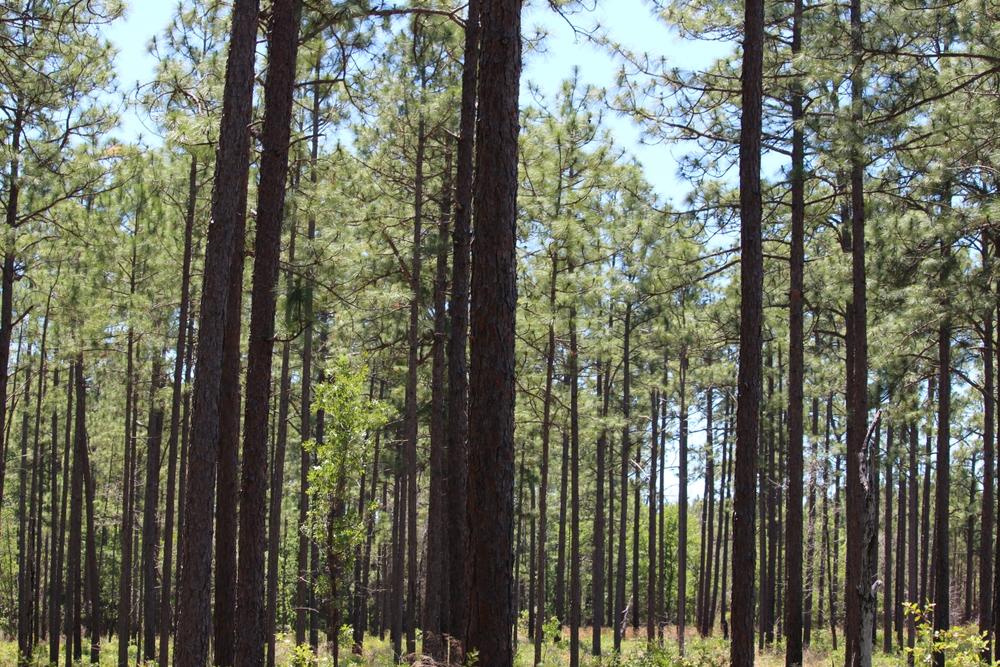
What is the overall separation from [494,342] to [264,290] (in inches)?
154

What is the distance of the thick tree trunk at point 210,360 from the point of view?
7.55 m

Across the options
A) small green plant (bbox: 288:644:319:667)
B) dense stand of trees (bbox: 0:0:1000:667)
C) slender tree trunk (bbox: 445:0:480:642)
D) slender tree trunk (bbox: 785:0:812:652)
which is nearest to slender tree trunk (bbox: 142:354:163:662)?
dense stand of trees (bbox: 0:0:1000:667)

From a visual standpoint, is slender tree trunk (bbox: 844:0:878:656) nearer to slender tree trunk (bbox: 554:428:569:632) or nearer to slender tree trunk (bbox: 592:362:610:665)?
slender tree trunk (bbox: 592:362:610:665)

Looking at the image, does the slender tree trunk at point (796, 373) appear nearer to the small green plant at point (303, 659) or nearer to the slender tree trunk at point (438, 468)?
the slender tree trunk at point (438, 468)

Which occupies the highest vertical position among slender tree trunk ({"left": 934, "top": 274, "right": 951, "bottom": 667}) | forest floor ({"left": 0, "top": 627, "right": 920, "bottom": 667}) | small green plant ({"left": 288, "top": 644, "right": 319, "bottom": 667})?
slender tree trunk ({"left": 934, "top": 274, "right": 951, "bottom": 667})


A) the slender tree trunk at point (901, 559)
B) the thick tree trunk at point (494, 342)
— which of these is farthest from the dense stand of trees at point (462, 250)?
the slender tree trunk at point (901, 559)

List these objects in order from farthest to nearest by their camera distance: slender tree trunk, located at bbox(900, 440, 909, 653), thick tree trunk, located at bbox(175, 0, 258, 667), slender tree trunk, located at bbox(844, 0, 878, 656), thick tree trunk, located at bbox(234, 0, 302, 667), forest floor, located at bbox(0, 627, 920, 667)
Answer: slender tree trunk, located at bbox(900, 440, 909, 653), forest floor, located at bbox(0, 627, 920, 667), slender tree trunk, located at bbox(844, 0, 878, 656), thick tree trunk, located at bbox(234, 0, 302, 667), thick tree trunk, located at bbox(175, 0, 258, 667)

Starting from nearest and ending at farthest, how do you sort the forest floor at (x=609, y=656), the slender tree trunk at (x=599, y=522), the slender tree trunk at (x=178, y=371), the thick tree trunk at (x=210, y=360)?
the thick tree trunk at (x=210, y=360) < the slender tree trunk at (x=178, y=371) < the forest floor at (x=609, y=656) < the slender tree trunk at (x=599, y=522)

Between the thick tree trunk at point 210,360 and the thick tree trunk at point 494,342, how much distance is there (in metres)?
2.80

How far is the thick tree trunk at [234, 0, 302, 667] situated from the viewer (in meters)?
8.73

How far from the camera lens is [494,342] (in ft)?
19.0

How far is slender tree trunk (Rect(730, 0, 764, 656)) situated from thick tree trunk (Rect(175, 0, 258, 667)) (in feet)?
16.6

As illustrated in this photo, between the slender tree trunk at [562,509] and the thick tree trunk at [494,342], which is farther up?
the thick tree trunk at [494,342]

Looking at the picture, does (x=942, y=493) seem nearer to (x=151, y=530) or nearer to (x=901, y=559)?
(x=151, y=530)
